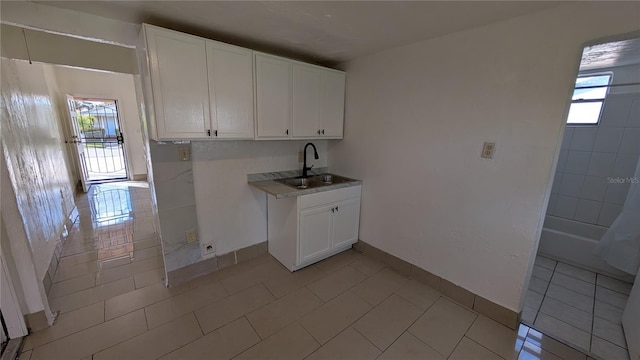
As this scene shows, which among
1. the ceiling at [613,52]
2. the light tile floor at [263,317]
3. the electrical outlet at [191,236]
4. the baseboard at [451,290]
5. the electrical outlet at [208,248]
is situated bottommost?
the light tile floor at [263,317]

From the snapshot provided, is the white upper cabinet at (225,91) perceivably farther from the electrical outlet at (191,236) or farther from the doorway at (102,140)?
the doorway at (102,140)

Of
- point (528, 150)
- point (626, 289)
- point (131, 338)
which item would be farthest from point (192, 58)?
point (626, 289)

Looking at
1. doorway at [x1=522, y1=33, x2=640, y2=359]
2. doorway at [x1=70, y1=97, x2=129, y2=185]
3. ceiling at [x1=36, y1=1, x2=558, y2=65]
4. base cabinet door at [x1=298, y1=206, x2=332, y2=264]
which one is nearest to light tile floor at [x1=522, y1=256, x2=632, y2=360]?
doorway at [x1=522, y1=33, x2=640, y2=359]

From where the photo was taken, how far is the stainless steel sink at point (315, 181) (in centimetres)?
265

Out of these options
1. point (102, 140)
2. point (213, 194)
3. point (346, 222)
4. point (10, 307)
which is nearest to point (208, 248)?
point (213, 194)

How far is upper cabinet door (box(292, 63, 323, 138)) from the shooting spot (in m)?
2.32

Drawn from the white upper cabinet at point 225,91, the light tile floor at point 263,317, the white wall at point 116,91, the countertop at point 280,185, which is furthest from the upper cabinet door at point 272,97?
the white wall at point 116,91

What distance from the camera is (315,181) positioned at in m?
2.82

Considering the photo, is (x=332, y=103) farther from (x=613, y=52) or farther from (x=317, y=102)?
(x=613, y=52)

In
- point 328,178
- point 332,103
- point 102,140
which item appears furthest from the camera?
point 102,140

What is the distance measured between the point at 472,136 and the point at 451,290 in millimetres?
1276

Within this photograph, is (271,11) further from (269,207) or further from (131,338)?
(131,338)

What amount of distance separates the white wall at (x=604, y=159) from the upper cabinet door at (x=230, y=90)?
3.53 meters

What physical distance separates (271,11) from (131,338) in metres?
2.28
